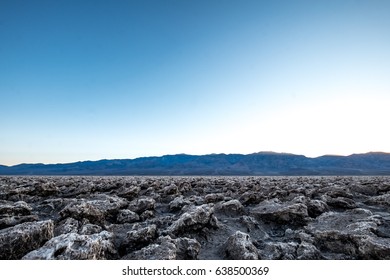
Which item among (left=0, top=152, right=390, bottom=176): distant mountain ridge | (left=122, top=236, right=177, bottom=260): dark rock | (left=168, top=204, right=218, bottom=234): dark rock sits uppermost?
(left=168, top=204, right=218, bottom=234): dark rock

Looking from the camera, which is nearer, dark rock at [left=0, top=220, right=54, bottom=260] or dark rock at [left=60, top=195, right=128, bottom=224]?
dark rock at [left=0, top=220, right=54, bottom=260]

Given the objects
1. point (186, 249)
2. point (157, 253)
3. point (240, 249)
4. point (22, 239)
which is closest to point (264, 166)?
point (240, 249)

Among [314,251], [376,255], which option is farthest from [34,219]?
[376,255]

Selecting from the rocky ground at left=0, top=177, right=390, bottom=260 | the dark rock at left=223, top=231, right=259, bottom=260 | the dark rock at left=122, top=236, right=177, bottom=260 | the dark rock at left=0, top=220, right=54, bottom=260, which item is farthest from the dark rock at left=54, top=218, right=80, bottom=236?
the dark rock at left=223, top=231, right=259, bottom=260

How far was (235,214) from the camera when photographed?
15.4 feet

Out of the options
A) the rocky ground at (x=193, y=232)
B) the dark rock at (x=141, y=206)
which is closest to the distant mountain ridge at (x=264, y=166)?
the dark rock at (x=141, y=206)

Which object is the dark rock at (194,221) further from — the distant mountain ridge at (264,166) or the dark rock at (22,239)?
the distant mountain ridge at (264,166)

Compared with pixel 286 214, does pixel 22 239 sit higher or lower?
higher

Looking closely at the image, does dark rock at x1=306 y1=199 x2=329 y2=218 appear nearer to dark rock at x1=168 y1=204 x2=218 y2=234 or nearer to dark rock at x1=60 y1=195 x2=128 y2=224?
dark rock at x1=168 y1=204 x2=218 y2=234

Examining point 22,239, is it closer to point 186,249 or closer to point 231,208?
point 186,249
